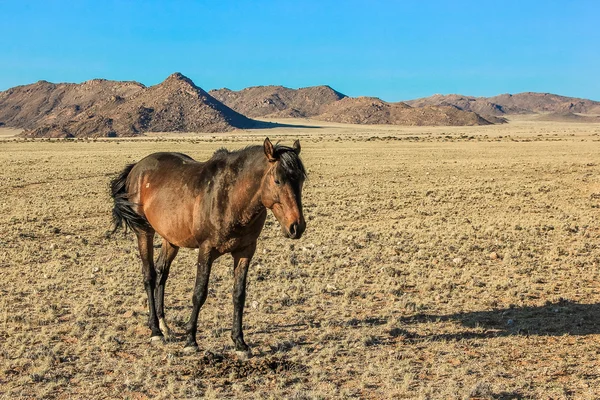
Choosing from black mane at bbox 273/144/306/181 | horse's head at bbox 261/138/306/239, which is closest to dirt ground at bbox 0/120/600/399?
horse's head at bbox 261/138/306/239

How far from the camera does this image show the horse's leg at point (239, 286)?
648cm

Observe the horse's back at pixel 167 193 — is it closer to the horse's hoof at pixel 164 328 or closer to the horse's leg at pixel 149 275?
the horse's leg at pixel 149 275

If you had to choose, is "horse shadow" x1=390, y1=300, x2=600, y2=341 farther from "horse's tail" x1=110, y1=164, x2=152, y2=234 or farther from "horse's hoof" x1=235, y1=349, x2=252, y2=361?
"horse's tail" x1=110, y1=164, x2=152, y2=234

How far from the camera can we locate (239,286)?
6566mm

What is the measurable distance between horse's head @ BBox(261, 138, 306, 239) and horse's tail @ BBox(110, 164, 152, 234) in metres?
2.39

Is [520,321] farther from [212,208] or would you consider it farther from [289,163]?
[212,208]

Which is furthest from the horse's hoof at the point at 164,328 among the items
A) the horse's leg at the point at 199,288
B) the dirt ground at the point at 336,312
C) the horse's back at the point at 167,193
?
the horse's back at the point at 167,193

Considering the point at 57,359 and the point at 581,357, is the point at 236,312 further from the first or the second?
the point at 581,357

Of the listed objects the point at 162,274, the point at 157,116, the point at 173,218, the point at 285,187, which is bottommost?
the point at 162,274

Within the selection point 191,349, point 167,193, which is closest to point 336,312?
point 191,349

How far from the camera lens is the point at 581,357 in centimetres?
654

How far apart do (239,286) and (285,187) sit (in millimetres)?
1525

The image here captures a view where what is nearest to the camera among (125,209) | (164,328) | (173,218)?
(173,218)

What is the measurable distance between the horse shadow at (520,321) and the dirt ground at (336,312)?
31 mm
